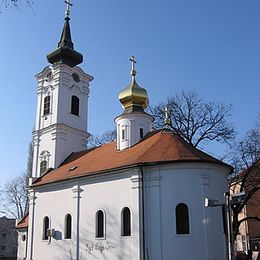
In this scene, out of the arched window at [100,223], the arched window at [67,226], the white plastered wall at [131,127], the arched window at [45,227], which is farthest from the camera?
the arched window at [45,227]

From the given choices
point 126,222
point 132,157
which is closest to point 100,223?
point 126,222

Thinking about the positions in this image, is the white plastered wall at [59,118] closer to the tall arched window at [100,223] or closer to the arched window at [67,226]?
the arched window at [67,226]

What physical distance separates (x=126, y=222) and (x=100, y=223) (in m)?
2.04

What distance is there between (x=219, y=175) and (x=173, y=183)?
9.29 ft

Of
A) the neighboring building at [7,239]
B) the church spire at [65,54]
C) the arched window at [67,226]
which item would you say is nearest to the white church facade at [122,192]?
the arched window at [67,226]

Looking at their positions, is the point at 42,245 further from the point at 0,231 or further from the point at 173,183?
the point at 0,231

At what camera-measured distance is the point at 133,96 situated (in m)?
26.3

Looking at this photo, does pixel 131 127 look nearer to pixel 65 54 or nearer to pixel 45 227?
pixel 45 227

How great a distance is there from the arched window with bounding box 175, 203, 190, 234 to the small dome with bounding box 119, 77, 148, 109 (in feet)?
29.4

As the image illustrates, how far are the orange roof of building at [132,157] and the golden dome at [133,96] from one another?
2.42 metres

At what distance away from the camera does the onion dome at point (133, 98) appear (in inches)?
1040

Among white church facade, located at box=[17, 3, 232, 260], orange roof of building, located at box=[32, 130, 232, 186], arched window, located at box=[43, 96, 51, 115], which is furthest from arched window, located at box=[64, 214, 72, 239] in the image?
arched window, located at box=[43, 96, 51, 115]

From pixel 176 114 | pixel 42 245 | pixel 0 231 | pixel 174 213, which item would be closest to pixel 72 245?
pixel 42 245

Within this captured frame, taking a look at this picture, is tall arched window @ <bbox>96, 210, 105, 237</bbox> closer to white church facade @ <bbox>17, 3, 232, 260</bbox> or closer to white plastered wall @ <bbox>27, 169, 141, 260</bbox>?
white church facade @ <bbox>17, 3, 232, 260</bbox>
